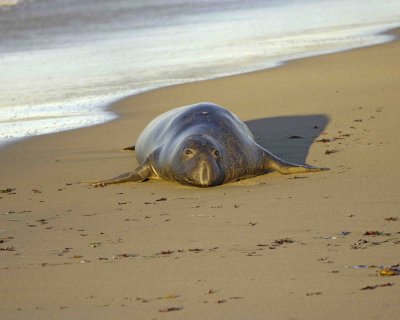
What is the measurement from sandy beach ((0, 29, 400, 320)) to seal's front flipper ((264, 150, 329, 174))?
15 centimetres

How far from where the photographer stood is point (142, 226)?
304 inches

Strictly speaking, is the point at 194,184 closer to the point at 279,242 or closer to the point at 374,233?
the point at 279,242

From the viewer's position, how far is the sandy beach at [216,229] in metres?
5.60

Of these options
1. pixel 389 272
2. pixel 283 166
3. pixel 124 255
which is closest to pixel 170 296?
pixel 124 255

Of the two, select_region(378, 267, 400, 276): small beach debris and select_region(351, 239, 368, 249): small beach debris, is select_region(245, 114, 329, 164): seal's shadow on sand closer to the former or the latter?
select_region(351, 239, 368, 249): small beach debris

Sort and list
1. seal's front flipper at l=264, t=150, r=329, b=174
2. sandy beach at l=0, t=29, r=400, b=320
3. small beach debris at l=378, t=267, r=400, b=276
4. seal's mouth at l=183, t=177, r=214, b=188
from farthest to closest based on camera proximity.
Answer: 1. seal's front flipper at l=264, t=150, r=329, b=174
2. seal's mouth at l=183, t=177, r=214, b=188
3. small beach debris at l=378, t=267, r=400, b=276
4. sandy beach at l=0, t=29, r=400, b=320

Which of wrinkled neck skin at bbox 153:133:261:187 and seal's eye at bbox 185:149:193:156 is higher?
seal's eye at bbox 185:149:193:156

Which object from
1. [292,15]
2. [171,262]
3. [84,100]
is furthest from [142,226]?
[292,15]

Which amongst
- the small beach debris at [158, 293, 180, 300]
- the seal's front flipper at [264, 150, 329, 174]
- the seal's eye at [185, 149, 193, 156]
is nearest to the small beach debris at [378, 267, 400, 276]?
the small beach debris at [158, 293, 180, 300]

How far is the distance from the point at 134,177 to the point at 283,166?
55.1 inches

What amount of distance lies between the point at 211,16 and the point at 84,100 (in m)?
13.7

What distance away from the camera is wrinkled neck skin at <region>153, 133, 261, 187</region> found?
363 inches

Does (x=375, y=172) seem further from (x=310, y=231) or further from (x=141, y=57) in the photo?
(x=141, y=57)

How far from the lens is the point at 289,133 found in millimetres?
11578
